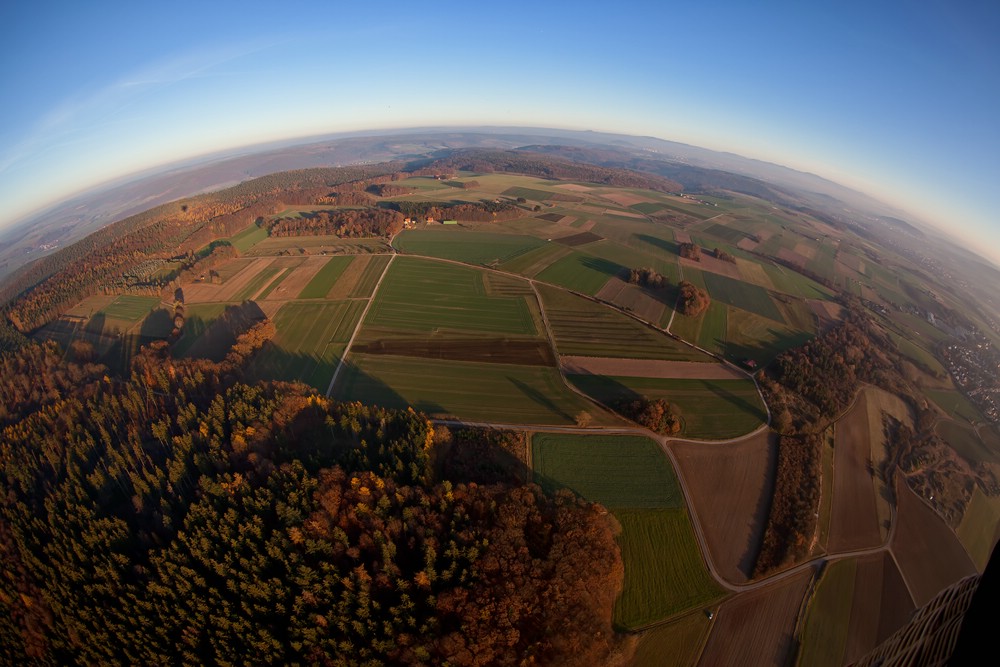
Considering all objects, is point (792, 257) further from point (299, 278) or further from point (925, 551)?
point (299, 278)

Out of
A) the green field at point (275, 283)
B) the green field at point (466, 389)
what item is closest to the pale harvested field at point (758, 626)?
the green field at point (466, 389)

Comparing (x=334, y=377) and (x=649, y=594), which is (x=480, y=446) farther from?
(x=334, y=377)

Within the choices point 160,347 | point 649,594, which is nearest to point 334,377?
point 160,347

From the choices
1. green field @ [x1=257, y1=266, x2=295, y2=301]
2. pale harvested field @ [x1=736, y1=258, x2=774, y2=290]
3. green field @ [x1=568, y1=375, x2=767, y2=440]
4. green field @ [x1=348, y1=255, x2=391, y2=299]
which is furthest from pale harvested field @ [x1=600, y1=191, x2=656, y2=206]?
green field @ [x1=257, y1=266, x2=295, y2=301]

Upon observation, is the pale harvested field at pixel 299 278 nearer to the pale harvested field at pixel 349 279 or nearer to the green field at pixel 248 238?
the pale harvested field at pixel 349 279

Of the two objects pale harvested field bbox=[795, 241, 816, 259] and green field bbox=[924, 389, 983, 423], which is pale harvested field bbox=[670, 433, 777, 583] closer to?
green field bbox=[924, 389, 983, 423]

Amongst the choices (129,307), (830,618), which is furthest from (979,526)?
(129,307)
